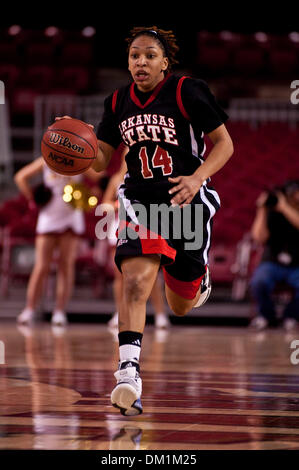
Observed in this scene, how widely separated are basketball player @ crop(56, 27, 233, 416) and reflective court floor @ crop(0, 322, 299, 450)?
37 cm

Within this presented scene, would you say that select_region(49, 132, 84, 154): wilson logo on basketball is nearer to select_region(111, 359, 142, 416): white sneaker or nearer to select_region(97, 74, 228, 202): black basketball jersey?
select_region(97, 74, 228, 202): black basketball jersey

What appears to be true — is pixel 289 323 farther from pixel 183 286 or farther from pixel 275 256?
pixel 183 286

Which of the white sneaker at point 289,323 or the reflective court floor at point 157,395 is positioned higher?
the white sneaker at point 289,323

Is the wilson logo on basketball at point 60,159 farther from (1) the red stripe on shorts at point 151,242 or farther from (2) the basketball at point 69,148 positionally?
(1) the red stripe on shorts at point 151,242

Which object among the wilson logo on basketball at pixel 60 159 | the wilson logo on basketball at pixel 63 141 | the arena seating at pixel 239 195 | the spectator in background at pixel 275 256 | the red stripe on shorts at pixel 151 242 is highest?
the arena seating at pixel 239 195

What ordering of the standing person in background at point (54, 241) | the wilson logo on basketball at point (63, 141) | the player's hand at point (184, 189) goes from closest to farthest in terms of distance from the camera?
the player's hand at point (184, 189) < the wilson logo on basketball at point (63, 141) < the standing person in background at point (54, 241)

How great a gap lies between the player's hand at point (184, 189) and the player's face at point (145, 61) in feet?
1.56

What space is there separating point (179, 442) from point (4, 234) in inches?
264

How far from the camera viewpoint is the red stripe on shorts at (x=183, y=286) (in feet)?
10.9

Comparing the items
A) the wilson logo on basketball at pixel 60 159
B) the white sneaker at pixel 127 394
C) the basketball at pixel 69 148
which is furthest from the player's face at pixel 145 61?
the white sneaker at pixel 127 394

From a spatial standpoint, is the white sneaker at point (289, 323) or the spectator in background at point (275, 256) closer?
the spectator in background at point (275, 256)

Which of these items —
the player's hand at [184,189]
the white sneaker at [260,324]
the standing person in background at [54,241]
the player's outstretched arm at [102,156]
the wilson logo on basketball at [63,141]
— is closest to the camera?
the player's hand at [184,189]

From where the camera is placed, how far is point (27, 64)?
15086 millimetres
